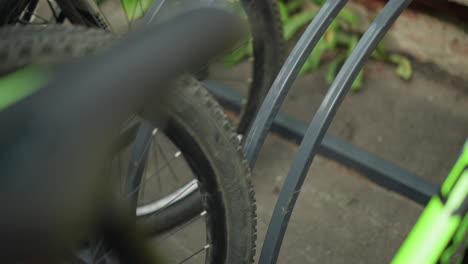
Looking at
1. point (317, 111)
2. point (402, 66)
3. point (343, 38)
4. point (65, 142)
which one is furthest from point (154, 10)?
point (402, 66)

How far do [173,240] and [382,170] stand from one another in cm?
93

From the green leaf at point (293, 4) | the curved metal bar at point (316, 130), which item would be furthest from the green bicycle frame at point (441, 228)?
the green leaf at point (293, 4)

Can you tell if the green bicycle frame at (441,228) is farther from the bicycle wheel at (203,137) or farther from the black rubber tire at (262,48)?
the black rubber tire at (262,48)

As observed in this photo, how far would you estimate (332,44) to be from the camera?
3.39m

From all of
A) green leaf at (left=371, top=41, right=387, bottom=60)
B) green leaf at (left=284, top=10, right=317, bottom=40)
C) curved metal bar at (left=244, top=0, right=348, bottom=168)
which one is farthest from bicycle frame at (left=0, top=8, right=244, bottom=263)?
green leaf at (left=371, top=41, right=387, bottom=60)

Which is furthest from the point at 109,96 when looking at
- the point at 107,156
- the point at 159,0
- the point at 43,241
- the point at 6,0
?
the point at 159,0

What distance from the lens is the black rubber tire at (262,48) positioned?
2.45 m

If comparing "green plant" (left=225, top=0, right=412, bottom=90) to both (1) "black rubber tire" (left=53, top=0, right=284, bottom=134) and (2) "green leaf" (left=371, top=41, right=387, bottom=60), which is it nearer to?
(2) "green leaf" (left=371, top=41, right=387, bottom=60)

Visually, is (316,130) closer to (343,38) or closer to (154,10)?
(154,10)

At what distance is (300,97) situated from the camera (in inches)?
130

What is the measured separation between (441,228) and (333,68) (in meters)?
1.90

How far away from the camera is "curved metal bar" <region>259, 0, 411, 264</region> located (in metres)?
1.81

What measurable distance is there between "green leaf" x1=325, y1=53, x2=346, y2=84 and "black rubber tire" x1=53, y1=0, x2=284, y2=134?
2.36ft

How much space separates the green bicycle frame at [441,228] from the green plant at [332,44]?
174 centimetres
